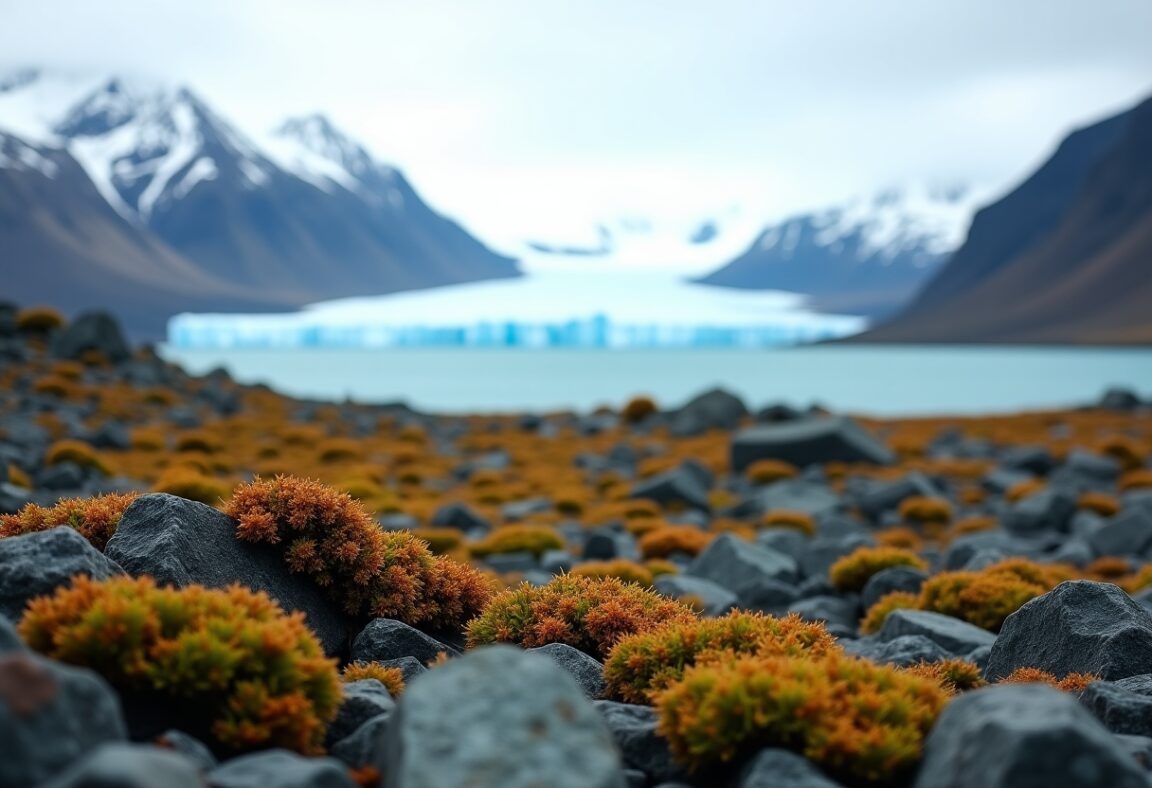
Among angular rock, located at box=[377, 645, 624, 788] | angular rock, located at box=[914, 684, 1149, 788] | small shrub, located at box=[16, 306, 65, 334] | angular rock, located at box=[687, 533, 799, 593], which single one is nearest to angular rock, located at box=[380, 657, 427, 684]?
angular rock, located at box=[377, 645, 624, 788]

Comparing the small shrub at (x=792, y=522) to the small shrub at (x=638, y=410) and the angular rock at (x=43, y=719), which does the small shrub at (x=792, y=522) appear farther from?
the small shrub at (x=638, y=410)

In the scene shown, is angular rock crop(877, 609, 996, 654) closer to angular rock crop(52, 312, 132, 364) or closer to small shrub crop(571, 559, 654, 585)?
small shrub crop(571, 559, 654, 585)

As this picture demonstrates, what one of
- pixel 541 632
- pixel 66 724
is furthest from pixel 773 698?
pixel 66 724

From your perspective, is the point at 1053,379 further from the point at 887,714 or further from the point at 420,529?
the point at 887,714

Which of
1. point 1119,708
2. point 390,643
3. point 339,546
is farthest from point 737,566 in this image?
point 1119,708

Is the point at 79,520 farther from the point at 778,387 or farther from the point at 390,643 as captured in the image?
Result: the point at 778,387

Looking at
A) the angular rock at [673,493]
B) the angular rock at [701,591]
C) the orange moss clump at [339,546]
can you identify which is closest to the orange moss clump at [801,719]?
the orange moss clump at [339,546]
